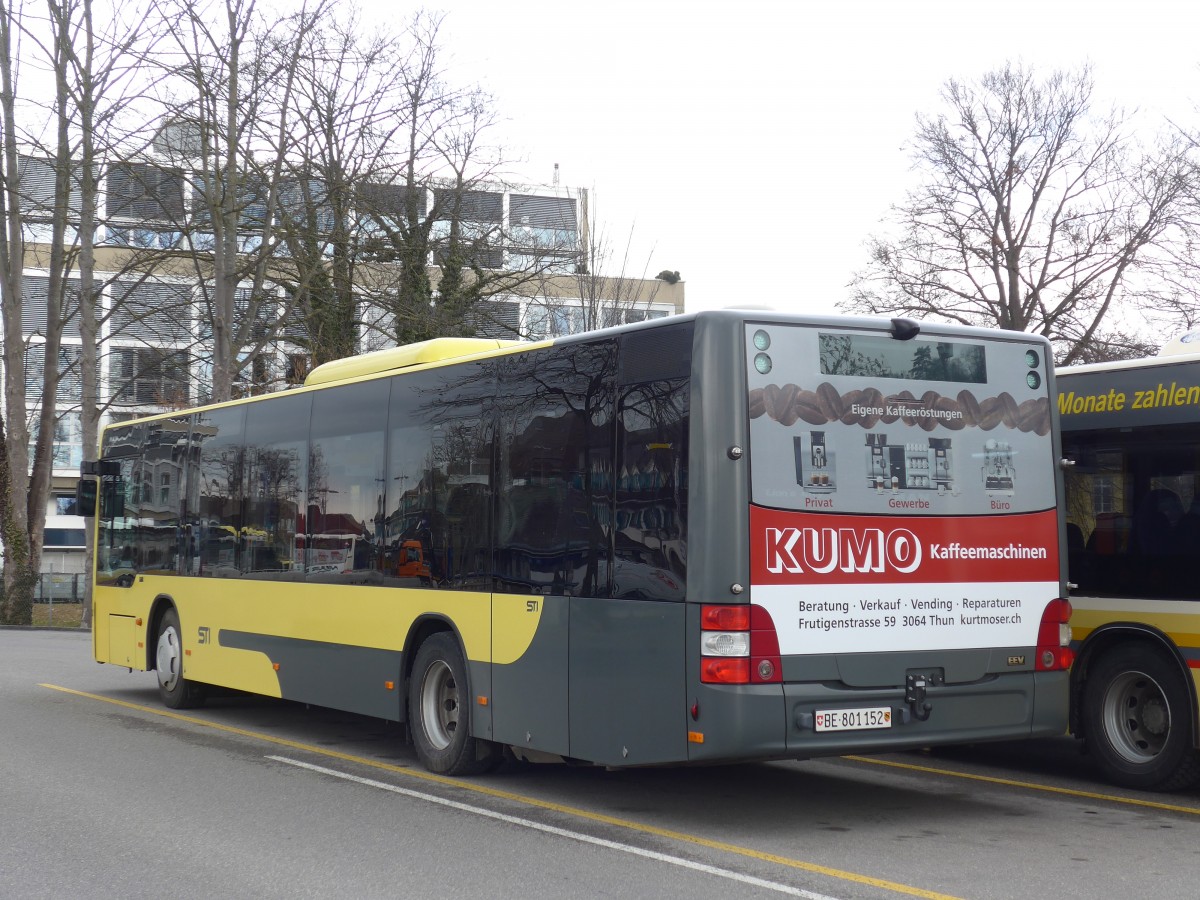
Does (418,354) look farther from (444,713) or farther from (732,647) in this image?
(732,647)

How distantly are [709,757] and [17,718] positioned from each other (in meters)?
8.51

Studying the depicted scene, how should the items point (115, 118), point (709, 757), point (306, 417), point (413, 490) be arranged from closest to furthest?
point (709, 757), point (413, 490), point (306, 417), point (115, 118)

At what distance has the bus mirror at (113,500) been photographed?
16109mm

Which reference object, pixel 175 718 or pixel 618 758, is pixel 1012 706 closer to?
pixel 618 758

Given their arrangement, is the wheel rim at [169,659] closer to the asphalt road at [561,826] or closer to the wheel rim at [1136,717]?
the asphalt road at [561,826]

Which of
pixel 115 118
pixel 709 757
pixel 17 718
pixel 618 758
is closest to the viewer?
pixel 709 757

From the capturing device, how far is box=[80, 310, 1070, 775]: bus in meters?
7.83

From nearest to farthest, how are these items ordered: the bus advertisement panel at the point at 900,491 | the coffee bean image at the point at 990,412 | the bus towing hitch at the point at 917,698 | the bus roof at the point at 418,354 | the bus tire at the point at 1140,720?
1. the bus advertisement panel at the point at 900,491
2. the bus towing hitch at the point at 917,698
3. the coffee bean image at the point at 990,412
4. the bus tire at the point at 1140,720
5. the bus roof at the point at 418,354

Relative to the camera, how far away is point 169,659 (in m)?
14.8

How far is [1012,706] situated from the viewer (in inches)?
337

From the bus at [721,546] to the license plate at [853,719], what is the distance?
0.02m

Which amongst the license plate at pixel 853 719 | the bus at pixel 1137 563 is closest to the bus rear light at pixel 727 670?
the license plate at pixel 853 719

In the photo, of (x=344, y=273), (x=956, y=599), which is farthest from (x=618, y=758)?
(x=344, y=273)

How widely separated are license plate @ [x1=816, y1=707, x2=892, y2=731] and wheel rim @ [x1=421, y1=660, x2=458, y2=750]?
314cm
